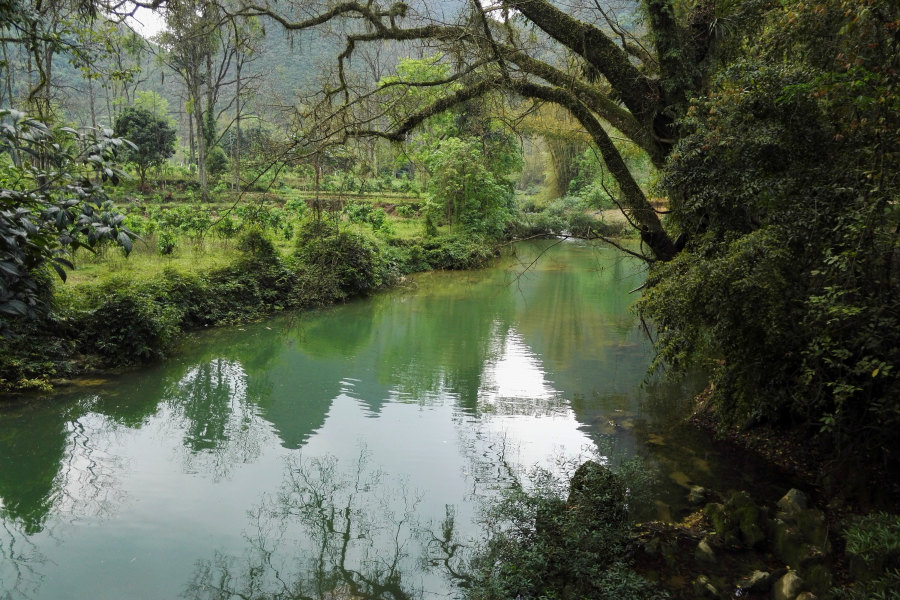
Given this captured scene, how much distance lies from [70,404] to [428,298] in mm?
9156

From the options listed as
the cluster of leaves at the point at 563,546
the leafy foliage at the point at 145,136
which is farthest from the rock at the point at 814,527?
the leafy foliage at the point at 145,136

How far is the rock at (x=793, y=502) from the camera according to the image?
5.02 metres

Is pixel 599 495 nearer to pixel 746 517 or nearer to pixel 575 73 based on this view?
pixel 746 517

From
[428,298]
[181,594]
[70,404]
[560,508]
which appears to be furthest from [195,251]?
[560,508]

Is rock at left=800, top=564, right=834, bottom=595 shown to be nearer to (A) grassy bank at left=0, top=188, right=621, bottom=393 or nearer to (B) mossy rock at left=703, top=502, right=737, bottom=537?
(B) mossy rock at left=703, top=502, right=737, bottom=537

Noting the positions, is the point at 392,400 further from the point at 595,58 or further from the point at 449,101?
the point at 595,58

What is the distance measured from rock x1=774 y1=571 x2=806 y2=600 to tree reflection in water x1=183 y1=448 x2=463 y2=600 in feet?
7.10

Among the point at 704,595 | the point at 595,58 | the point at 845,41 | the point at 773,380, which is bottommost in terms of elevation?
the point at 704,595

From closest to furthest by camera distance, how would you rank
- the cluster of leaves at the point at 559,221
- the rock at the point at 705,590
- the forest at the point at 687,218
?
1. the forest at the point at 687,218
2. the rock at the point at 705,590
3. the cluster of leaves at the point at 559,221

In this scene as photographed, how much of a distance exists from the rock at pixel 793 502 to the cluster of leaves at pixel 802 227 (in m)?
0.55

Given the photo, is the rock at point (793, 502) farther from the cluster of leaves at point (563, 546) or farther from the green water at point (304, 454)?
the cluster of leaves at point (563, 546)

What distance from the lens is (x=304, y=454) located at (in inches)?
263

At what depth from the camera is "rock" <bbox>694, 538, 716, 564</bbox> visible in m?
→ 4.43

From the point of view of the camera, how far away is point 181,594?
4359mm
